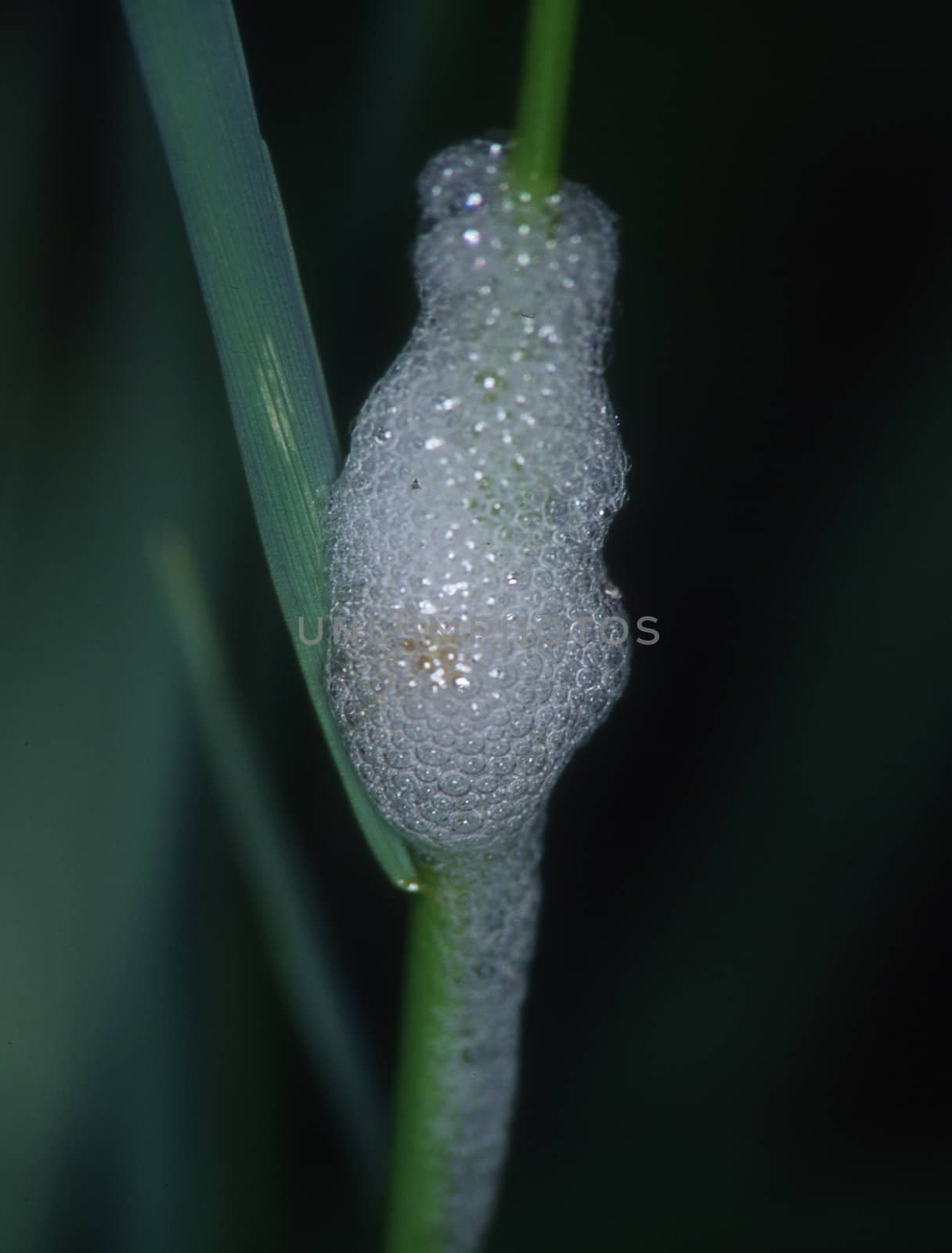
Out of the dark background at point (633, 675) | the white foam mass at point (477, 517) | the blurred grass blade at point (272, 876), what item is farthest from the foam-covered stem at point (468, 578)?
the dark background at point (633, 675)

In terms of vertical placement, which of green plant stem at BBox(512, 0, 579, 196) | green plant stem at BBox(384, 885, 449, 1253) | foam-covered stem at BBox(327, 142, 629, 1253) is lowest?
green plant stem at BBox(384, 885, 449, 1253)

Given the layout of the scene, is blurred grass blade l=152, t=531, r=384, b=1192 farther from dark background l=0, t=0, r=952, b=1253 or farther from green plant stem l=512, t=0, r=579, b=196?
green plant stem l=512, t=0, r=579, b=196

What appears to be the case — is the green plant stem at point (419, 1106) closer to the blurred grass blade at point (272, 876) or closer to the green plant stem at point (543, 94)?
the blurred grass blade at point (272, 876)

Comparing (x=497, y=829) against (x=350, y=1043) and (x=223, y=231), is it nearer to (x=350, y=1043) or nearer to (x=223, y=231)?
(x=350, y=1043)

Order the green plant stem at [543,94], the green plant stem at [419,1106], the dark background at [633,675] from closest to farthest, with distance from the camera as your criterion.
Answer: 1. the green plant stem at [543,94]
2. the green plant stem at [419,1106]
3. the dark background at [633,675]

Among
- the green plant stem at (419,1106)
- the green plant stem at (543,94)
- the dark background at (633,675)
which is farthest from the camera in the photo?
the dark background at (633,675)

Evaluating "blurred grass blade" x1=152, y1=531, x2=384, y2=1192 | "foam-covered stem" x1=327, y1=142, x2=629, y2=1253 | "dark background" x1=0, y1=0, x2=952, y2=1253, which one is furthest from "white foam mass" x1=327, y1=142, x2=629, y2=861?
→ "dark background" x1=0, y1=0, x2=952, y2=1253

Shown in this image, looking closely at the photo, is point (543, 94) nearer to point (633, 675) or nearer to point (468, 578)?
point (468, 578)
